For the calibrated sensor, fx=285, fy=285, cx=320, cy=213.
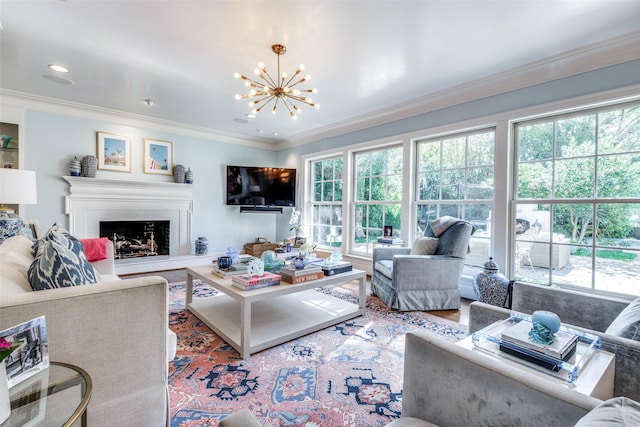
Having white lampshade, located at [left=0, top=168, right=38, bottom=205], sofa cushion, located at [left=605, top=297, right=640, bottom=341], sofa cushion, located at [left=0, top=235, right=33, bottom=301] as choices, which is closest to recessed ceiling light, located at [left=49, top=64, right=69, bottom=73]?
white lampshade, located at [left=0, top=168, right=38, bottom=205]

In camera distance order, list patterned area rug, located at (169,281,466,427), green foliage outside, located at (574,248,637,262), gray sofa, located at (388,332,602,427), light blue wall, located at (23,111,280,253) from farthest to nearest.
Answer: light blue wall, located at (23,111,280,253), green foliage outside, located at (574,248,637,262), patterned area rug, located at (169,281,466,427), gray sofa, located at (388,332,602,427)

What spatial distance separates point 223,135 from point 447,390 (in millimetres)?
5251

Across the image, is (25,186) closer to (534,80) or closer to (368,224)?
(368,224)

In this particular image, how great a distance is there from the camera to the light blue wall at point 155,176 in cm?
374

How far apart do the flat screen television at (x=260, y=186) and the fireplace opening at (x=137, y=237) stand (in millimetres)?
1236

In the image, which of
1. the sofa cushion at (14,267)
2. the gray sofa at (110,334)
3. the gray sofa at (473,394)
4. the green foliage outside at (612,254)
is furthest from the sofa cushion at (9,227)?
the green foliage outside at (612,254)

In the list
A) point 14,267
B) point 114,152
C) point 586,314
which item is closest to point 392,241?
point 586,314

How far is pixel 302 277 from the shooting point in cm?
232

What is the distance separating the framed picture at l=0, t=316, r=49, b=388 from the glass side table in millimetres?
25

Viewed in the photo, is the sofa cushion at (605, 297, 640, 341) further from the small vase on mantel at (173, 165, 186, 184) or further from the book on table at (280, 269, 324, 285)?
the small vase on mantel at (173, 165, 186, 184)

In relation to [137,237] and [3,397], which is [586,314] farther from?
[137,237]

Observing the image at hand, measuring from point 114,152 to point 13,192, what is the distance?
8.00 ft

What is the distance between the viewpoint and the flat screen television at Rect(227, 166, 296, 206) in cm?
528

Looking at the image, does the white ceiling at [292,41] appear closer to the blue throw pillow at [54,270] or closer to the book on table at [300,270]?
the blue throw pillow at [54,270]
